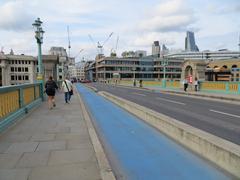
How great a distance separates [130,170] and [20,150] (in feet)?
8.66

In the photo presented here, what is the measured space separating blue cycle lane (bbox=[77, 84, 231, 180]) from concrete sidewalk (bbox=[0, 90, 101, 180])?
615mm

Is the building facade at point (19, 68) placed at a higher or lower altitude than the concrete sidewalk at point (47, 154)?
higher

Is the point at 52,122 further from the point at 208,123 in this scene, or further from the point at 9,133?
the point at 208,123

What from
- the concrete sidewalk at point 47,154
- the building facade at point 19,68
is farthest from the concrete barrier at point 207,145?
→ the building facade at point 19,68

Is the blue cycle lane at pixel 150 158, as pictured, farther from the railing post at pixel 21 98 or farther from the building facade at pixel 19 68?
the building facade at pixel 19 68

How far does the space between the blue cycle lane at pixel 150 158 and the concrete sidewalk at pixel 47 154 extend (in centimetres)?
62

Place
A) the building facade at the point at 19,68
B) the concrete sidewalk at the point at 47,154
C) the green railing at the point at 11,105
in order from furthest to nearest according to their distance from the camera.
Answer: the building facade at the point at 19,68
the green railing at the point at 11,105
the concrete sidewalk at the point at 47,154

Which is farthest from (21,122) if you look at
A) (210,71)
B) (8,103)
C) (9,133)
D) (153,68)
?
(153,68)

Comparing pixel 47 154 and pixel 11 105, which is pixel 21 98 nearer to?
pixel 11 105

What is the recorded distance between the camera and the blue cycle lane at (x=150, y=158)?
477 cm

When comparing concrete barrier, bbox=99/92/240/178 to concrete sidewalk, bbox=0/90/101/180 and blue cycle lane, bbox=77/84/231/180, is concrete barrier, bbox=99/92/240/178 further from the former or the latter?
concrete sidewalk, bbox=0/90/101/180

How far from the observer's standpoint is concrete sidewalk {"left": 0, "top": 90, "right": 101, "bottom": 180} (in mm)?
4438

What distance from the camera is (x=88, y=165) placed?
15.8ft

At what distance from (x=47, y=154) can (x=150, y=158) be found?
2260mm
